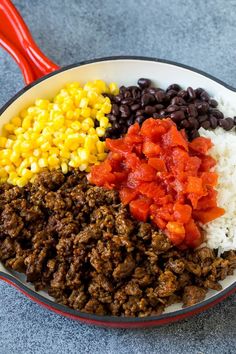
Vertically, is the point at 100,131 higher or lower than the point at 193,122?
lower

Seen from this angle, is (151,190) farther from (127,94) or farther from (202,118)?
(127,94)

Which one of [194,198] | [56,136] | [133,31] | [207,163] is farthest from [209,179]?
[133,31]

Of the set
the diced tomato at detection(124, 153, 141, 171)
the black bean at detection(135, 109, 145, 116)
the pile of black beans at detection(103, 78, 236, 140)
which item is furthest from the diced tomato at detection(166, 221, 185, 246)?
the black bean at detection(135, 109, 145, 116)

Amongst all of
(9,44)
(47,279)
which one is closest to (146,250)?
(47,279)

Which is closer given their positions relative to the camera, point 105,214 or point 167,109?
point 105,214

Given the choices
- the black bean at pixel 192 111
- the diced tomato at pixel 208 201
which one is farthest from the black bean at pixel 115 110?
the diced tomato at pixel 208 201

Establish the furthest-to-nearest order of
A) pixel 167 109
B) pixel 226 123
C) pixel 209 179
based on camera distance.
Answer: pixel 226 123, pixel 167 109, pixel 209 179

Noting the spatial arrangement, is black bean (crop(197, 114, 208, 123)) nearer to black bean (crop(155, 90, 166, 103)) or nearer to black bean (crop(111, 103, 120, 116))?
black bean (crop(155, 90, 166, 103))

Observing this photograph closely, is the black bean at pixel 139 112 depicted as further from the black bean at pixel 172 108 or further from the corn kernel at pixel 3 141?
the corn kernel at pixel 3 141
